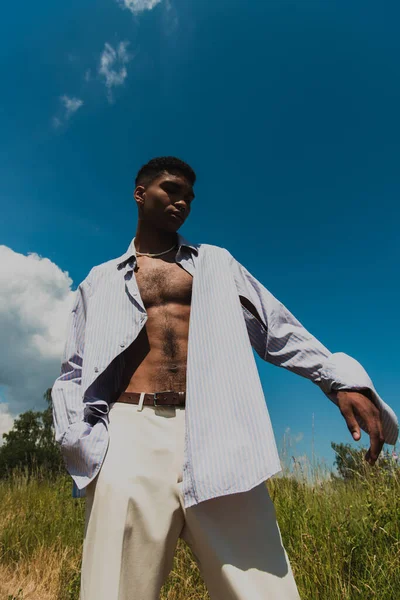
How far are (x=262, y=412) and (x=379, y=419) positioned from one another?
450mm

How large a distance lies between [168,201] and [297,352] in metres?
1.15

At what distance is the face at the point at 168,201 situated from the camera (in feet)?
8.09

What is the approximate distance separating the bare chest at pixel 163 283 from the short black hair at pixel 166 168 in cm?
58

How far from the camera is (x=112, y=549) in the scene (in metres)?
1.48

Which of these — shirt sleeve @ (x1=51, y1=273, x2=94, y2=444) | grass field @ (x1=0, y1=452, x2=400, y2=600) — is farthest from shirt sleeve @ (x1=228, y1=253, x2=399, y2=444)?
grass field @ (x1=0, y1=452, x2=400, y2=600)

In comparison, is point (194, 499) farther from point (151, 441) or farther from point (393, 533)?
point (393, 533)

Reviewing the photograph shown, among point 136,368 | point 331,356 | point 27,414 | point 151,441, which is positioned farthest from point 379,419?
point 27,414

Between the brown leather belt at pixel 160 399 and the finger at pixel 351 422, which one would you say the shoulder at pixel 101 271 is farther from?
the finger at pixel 351 422

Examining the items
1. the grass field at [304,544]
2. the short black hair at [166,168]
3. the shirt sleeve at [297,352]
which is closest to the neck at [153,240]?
the short black hair at [166,168]

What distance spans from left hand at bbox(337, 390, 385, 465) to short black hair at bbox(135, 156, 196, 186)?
5.17 ft

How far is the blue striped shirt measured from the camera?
1595mm

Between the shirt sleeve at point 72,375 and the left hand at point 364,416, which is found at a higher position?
the shirt sleeve at point 72,375

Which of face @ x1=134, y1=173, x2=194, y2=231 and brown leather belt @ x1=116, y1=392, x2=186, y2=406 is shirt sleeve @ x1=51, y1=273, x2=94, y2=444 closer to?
brown leather belt @ x1=116, y1=392, x2=186, y2=406

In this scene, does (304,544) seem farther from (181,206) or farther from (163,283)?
(181,206)
